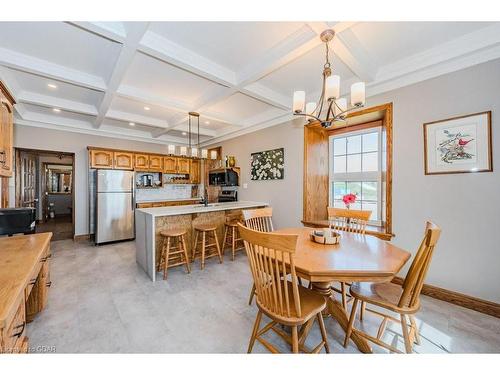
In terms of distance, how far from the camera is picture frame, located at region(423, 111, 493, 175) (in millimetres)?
1966

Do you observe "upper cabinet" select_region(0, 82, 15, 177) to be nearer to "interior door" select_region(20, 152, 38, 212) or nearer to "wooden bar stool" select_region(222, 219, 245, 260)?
"wooden bar stool" select_region(222, 219, 245, 260)

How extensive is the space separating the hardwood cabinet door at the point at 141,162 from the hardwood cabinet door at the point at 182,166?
847 millimetres

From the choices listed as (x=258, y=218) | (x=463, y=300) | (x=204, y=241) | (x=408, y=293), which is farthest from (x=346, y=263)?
(x=204, y=241)

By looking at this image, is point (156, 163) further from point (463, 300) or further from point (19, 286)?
point (463, 300)

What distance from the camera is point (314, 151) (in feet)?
11.8

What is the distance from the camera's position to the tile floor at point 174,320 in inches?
60.9

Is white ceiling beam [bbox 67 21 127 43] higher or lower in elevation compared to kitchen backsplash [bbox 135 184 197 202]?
higher

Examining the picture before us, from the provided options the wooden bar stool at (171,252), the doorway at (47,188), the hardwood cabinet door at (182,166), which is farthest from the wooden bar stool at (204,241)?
the doorway at (47,188)

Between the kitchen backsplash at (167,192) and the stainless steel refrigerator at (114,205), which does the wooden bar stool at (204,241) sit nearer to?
the stainless steel refrigerator at (114,205)

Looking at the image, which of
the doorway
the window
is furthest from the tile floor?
the doorway

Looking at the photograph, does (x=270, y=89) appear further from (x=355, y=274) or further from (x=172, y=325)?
(x=172, y=325)

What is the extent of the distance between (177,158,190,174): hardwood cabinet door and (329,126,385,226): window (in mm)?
3911

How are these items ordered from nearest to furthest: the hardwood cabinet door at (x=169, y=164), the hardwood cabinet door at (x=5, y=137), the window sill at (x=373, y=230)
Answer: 1. the hardwood cabinet door at (x=5, y=137)
2. the window sill at (x=373, y=230)
3. the hardwood cabinet door at (x=169, y=164)

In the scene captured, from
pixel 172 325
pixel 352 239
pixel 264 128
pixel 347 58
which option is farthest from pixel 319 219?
pixel 172 325
